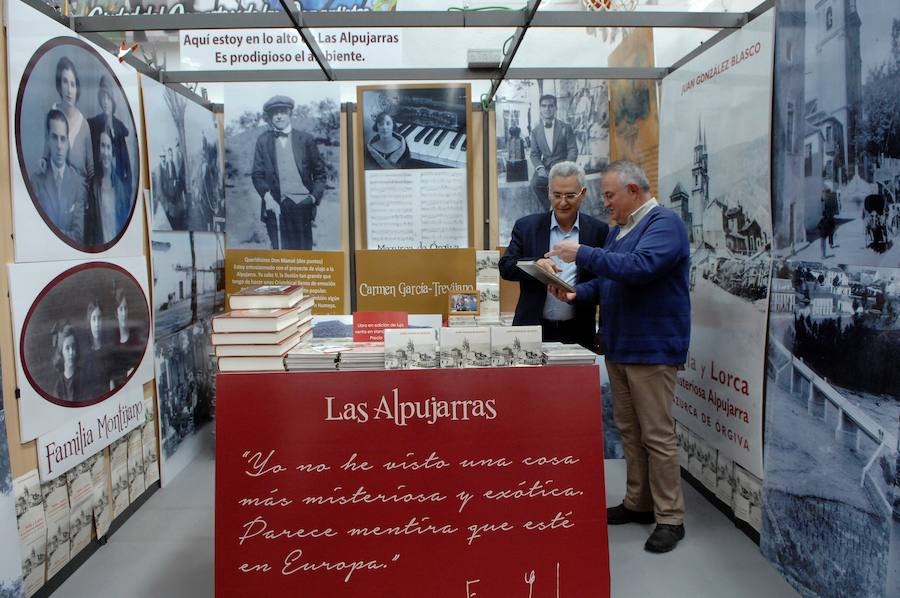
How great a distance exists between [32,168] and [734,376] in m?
3.19

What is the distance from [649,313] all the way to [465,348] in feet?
3.39

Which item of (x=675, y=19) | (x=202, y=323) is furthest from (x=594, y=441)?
(x=202, y=323)

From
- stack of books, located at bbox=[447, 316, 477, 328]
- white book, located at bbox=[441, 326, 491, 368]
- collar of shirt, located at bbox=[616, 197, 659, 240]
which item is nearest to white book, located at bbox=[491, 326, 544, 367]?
white book, located at bbox=[441, 326, 491, 368]

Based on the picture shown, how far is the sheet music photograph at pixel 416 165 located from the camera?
400 centimetres

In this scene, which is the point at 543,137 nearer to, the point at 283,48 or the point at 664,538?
the point at 283,48

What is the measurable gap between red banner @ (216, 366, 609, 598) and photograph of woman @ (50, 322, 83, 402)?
37.4 inches

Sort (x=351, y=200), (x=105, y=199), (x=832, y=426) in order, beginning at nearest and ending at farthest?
1. (x=832, y=426)
2. (x=105, y=199)
3. (x=351, y=200)

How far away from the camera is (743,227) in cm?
275

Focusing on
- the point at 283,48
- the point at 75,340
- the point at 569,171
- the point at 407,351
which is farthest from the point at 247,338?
the point at 283,48

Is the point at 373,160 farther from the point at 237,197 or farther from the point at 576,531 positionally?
the point at 576,531

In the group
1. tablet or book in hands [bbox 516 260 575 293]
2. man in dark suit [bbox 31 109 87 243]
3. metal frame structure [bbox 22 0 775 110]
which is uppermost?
metal frame structure [bbox 22 0 775 110]

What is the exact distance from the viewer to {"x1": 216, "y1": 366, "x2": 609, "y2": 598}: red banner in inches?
76.7

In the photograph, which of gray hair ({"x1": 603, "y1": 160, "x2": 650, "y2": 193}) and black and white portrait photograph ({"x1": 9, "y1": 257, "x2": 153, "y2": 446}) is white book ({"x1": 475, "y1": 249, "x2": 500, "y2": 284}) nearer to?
gray hair ({"x1": 603, "y1": 160, "x2": 650, "y2": 193})

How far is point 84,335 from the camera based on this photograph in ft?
8.40
